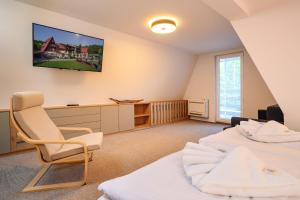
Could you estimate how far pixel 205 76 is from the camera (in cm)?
556

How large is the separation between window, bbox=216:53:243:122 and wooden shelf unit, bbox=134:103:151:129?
86.1 inches

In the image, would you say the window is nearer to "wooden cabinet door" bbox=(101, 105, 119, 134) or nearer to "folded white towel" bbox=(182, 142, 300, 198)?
"wooden cabinet door" bbox=(101, 105, 119, 134)

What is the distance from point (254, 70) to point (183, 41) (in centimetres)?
208

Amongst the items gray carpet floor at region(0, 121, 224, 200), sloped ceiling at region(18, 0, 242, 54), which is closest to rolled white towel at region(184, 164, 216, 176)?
gray carpet floor at region(0, 121, 224, 200)

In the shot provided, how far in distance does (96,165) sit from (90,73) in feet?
6.45

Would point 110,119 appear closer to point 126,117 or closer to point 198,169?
point 126,117

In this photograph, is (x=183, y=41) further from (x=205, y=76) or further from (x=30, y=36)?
(x=30, y=36)

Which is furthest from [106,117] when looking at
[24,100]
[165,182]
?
[165,182]

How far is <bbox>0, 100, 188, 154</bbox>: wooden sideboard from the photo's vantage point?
108 inches

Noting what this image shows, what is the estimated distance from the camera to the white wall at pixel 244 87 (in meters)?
4.53

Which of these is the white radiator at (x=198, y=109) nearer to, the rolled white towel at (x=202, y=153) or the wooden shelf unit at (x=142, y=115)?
the wooden shelf unit at (x=142, y=115)

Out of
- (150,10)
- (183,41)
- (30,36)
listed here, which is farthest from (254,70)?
(30,36)

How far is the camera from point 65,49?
117 inches

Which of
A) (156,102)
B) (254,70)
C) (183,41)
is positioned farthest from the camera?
(156,102)
